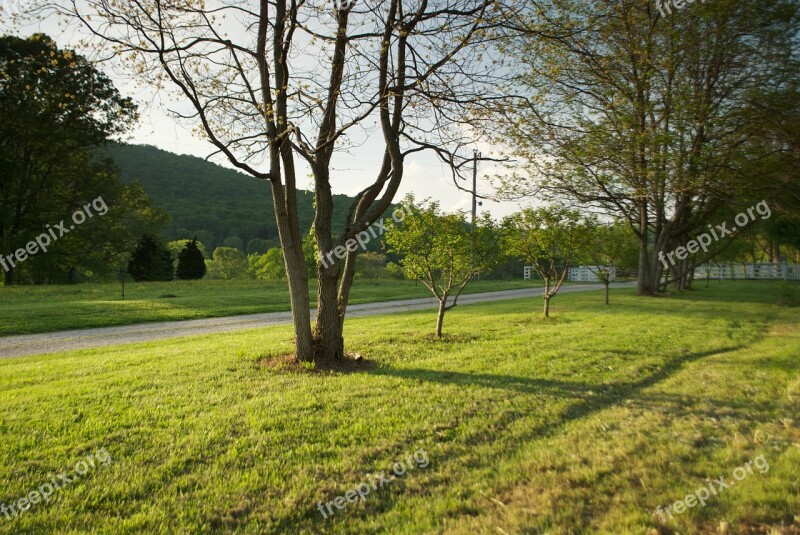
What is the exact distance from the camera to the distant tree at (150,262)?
114 feet

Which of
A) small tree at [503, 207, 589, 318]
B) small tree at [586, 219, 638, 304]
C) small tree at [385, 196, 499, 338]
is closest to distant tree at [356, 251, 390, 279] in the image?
small tree at [586, 219, 638, 304]

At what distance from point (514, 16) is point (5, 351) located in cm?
1140

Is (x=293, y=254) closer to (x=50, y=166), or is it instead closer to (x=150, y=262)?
(x=50, y=166)

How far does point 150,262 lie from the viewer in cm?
3656

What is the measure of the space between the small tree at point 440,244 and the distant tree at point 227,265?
41186mm

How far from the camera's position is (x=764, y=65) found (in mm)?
16547

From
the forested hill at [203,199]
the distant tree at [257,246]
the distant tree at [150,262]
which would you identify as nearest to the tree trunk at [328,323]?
the distant tree at [150,262]

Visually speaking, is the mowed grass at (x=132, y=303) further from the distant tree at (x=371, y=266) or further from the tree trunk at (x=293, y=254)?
the distant tree at (x=371, y=266)

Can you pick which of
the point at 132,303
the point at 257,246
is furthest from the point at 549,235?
the point at 257,246

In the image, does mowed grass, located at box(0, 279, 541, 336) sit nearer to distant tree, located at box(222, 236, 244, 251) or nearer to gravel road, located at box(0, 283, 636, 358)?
gravel road, located at box(0, 283, 636, 358)

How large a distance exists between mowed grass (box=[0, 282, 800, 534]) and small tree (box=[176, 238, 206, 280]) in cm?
3187

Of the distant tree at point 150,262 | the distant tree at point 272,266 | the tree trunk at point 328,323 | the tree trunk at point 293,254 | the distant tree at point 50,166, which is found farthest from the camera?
the distant tree at point 272,266

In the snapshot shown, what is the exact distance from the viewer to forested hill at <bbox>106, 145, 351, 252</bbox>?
5050 centimetres

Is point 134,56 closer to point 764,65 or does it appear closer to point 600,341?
point 600,341
